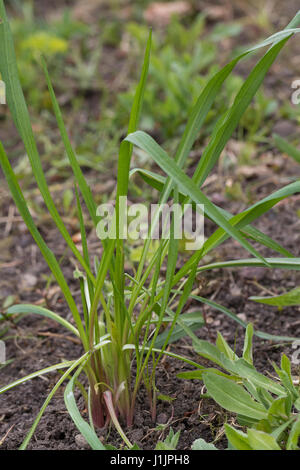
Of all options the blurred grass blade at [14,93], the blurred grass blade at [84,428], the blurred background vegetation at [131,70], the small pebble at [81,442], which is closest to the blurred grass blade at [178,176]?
the blurred grass blade at [14,93]

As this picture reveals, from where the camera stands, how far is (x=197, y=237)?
1.87 metres

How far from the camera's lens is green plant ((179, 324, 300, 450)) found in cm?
100

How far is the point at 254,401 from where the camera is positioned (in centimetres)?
112

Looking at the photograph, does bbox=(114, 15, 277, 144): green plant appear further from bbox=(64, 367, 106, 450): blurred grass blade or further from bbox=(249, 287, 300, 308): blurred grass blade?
bbox=(64, 367, 106, 450): blurred grass blade

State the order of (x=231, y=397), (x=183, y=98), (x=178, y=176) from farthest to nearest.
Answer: (x=183, y=98) < (x=231, y=397) < (x=178, y=176)

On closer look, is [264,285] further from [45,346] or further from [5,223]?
[5,223]

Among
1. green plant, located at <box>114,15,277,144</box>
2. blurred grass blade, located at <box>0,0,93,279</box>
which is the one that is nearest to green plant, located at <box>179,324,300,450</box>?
blurred grass blade, located at <box>0,0,93,279</box>

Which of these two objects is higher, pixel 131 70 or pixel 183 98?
→ pixel 131 70

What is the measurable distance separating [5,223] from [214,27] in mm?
1695

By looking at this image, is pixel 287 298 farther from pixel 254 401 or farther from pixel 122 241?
pixel 122 241

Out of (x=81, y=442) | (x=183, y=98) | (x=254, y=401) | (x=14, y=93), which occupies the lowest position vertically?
(x=81, y=442)

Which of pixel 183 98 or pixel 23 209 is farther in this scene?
pixel 183 98

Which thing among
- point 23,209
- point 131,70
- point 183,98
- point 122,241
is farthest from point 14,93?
point 131,70

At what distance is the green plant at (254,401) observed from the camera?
100cm
